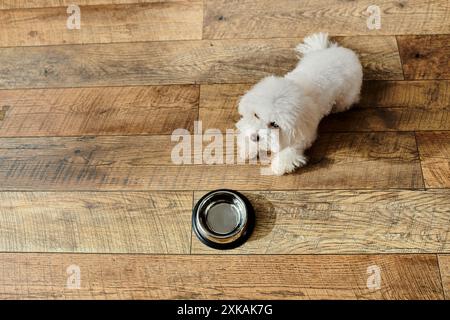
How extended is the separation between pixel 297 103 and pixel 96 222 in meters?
0.74

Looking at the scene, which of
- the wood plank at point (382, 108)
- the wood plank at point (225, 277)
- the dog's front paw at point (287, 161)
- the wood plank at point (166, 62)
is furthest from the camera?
the wood plank at point (166, 62)

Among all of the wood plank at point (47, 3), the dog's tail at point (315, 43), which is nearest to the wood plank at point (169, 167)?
the dog's tail at point (315, 43)

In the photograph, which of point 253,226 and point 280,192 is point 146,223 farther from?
point 280,192

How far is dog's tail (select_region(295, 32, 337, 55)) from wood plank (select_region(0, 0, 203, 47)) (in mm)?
420

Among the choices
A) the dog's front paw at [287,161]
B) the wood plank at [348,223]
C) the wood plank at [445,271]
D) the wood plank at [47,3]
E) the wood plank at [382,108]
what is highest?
the wood plank at [47,3]

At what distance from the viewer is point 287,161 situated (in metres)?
1.31

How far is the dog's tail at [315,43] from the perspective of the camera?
1.48 metres

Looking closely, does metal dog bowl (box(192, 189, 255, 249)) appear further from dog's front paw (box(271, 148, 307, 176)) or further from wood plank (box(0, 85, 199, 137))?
wood plank (box(0, 85, 199, 137))

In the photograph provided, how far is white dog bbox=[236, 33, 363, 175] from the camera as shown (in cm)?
110

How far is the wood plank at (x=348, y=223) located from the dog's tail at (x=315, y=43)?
54cm

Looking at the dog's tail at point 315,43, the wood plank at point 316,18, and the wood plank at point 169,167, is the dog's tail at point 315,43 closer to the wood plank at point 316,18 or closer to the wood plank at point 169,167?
the wood plank at point 316,18

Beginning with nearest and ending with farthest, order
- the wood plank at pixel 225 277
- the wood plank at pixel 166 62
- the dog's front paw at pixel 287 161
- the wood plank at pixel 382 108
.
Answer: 1. the wood plank at pixel 225 277
2. the dog's front paw at pixel 287 161
3. the wood plank at pixel 382 108
4. the wood plank at pixel 166 62

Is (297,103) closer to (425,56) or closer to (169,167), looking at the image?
(169,167)

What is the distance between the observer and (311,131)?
3.99 feet
